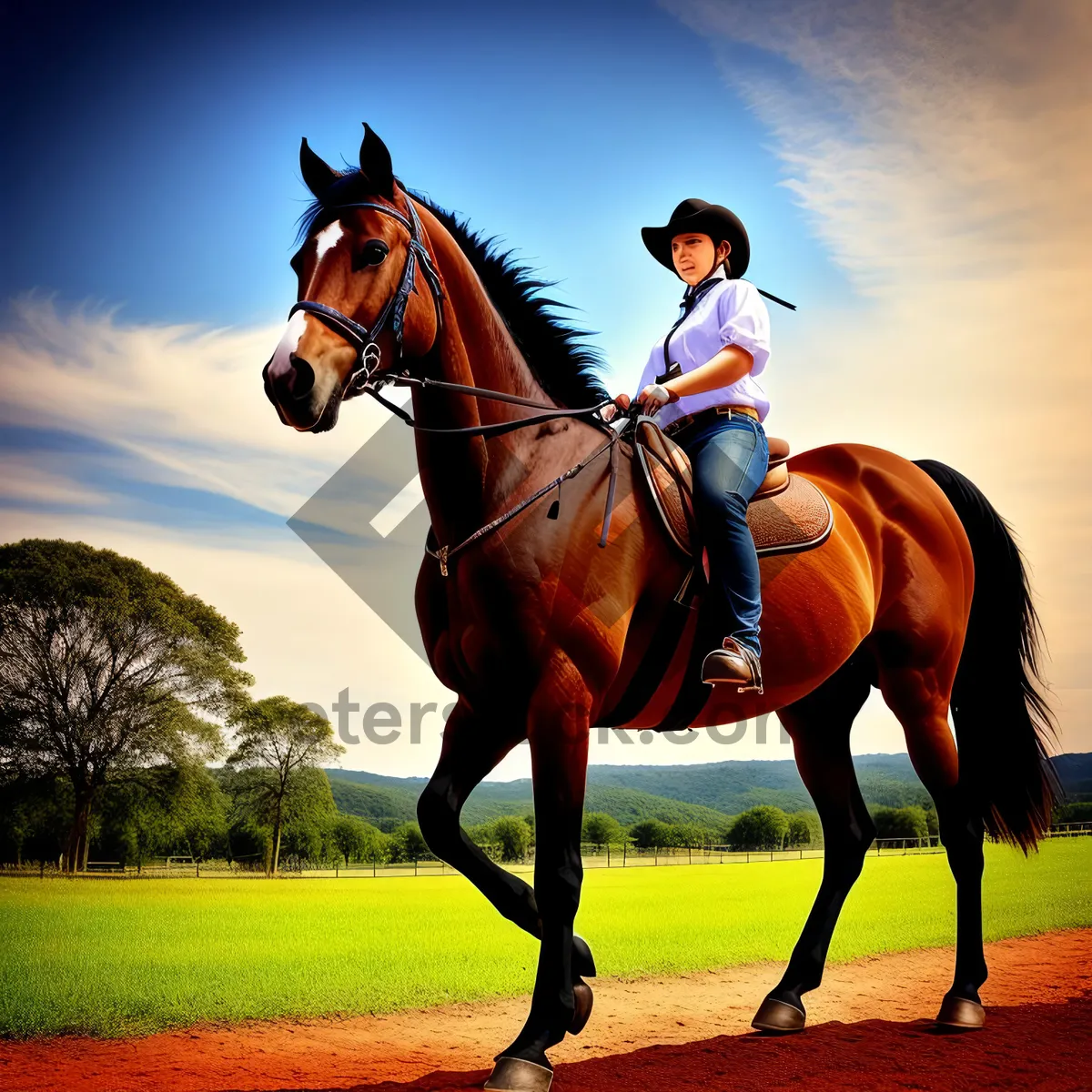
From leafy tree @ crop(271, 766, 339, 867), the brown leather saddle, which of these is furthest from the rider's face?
leafy tree @ crop(271, 766, 339, 867)

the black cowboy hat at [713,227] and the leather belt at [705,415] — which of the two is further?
the black cowboy hat at [713,227]

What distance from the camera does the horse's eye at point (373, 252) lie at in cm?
379

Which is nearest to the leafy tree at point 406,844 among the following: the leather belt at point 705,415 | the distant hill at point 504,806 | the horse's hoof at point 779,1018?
the distant hill at point 504,806

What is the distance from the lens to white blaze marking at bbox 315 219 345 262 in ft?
12.4

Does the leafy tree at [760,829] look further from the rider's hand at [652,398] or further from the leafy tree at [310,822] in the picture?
the rider's hand at [652,398]

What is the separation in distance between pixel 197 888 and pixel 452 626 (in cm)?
1324

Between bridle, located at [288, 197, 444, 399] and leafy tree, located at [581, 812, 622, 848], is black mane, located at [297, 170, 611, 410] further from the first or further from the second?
leafy tree, located at [581, 812, 622, 848]

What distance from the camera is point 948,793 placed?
5766 millimetres

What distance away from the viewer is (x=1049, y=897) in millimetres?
11961

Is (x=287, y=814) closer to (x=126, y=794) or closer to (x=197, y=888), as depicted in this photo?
(x=126, y=794)

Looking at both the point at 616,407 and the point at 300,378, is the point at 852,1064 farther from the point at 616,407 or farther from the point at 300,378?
the point at 300,378

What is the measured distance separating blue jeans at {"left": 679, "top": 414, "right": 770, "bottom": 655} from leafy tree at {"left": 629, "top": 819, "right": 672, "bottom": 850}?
71.3 ft

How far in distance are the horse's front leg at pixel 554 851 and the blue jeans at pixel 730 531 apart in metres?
1.04

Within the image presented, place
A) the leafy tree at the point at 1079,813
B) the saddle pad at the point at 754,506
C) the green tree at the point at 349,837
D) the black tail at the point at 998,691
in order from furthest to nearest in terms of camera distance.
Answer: the green tree at the point at 349,837
the leafy tree at the point at 1079,813
the black tail at the point at 998,691
the saddle pad at the point at 754,506
